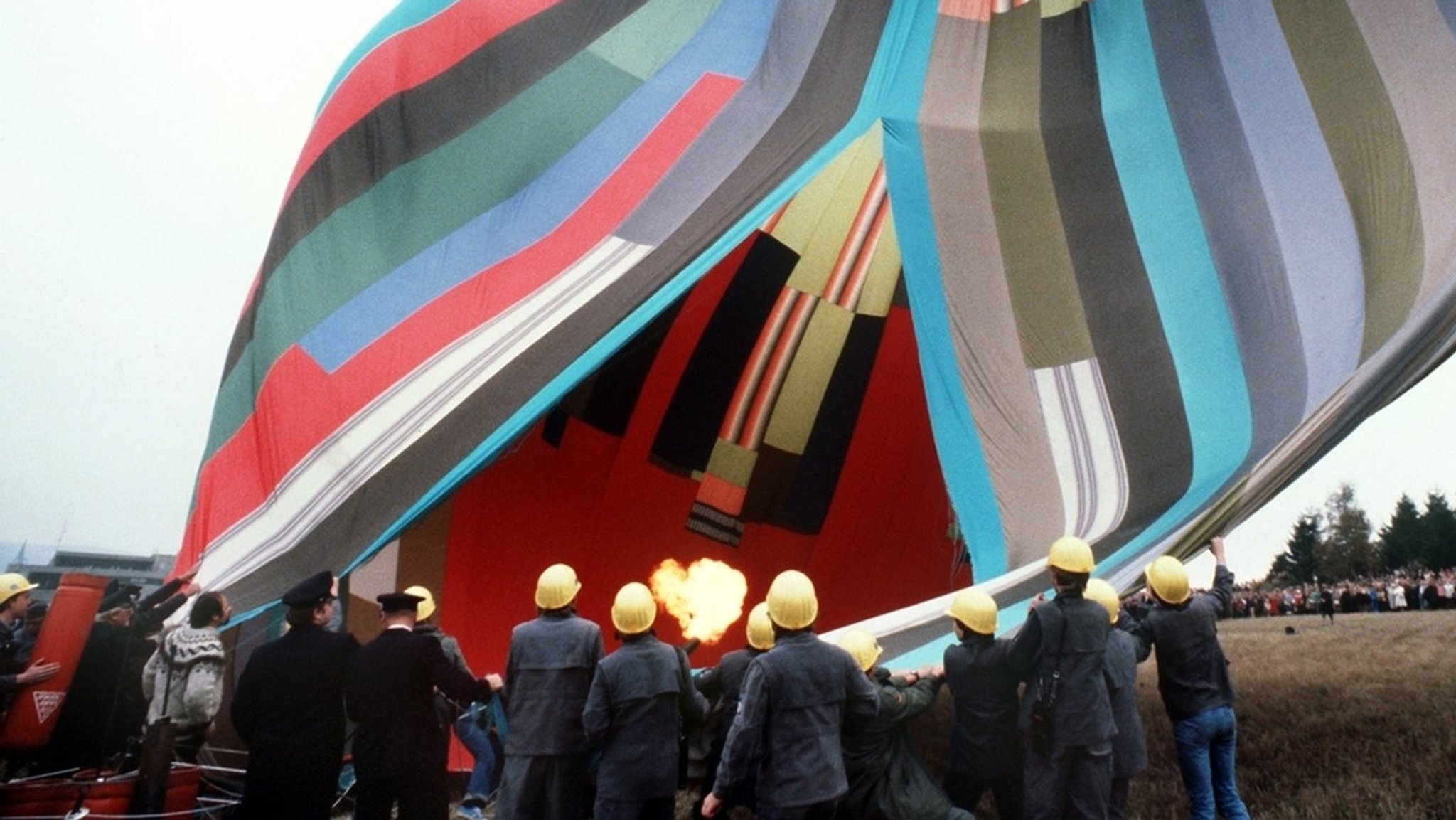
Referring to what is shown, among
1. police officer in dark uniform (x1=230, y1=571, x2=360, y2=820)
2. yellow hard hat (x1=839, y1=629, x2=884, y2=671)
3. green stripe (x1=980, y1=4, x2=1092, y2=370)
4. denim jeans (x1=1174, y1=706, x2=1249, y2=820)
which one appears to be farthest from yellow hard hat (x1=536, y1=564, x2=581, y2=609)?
green stripe (x1=980, y1=4, x2=1092, y2=370)

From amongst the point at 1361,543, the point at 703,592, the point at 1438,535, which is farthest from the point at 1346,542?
the point at 703,592

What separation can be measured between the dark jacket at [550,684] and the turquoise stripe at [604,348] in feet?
3.78

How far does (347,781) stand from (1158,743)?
3.96m

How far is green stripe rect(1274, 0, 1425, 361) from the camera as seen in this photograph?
13.8 ft

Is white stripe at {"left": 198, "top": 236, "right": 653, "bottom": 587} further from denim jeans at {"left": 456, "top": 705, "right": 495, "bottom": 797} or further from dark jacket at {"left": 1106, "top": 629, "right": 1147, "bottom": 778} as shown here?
dark jacket at {"left": 1106, "top": 629, "right": 1147, "bottom": 778}

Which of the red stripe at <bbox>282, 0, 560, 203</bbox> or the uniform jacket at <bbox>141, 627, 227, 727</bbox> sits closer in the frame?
the uniform jacket at <bbox>141, 627, 227, 727</bbox>

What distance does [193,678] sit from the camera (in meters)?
3.38

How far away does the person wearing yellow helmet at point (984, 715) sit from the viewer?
312cm

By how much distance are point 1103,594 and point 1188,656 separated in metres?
0.35

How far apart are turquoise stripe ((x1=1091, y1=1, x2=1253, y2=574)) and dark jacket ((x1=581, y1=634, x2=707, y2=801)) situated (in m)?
1.86

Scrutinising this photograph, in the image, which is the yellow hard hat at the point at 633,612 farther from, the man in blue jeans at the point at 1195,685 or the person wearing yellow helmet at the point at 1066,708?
the man in blue jeans at the point at 1195,685

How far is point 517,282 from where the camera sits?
15.9 ft

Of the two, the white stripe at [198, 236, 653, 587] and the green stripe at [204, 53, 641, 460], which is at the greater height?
the green stripe at [204, 53, 641, 460]

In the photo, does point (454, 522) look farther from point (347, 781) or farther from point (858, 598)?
point (858, 598)
